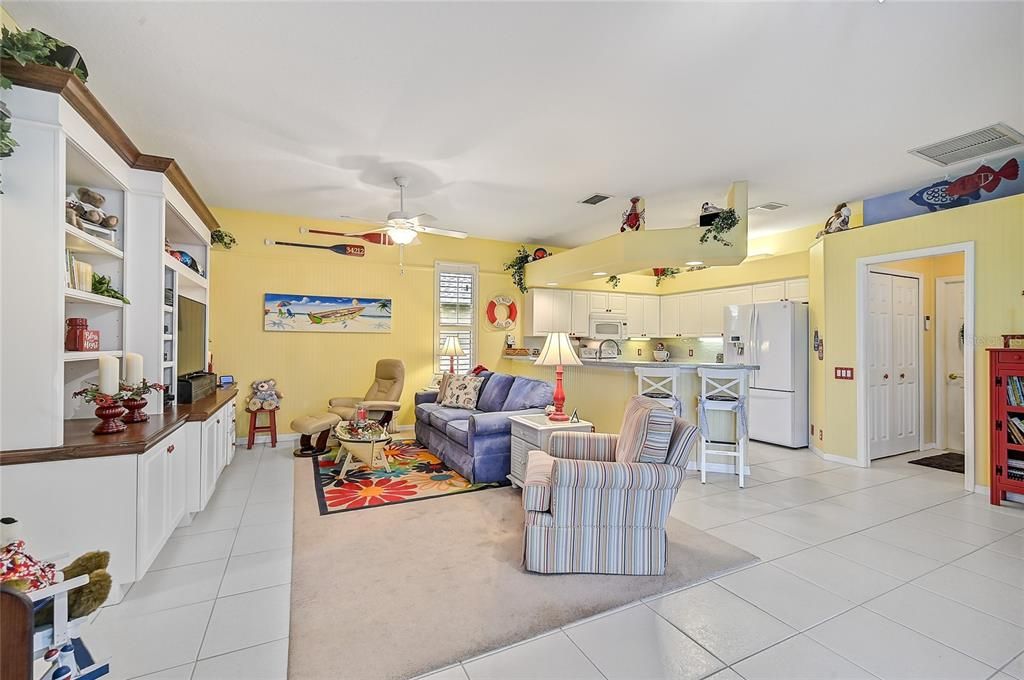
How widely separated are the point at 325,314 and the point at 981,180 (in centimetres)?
712

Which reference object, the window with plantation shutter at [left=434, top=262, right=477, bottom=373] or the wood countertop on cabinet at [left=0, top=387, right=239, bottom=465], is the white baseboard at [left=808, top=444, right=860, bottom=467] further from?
the wood countertop on cabinet at [left=0, top=387, right=239, bottom=465]

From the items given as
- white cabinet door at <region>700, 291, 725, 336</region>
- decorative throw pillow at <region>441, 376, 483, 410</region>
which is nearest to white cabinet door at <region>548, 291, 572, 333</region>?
white cabinet door at <region>700, 291, 725, 336</region>

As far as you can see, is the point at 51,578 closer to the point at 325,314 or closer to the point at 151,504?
the point at 151,504

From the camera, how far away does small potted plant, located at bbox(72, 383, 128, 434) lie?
2420 mm

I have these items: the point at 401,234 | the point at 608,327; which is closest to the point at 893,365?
the point at 608,327

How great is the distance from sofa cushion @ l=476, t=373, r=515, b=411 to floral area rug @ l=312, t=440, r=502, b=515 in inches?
29.5

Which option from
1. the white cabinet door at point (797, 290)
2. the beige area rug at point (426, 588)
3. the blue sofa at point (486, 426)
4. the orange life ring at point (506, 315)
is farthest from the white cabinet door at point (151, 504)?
the white cabinet door at point (797, 290)

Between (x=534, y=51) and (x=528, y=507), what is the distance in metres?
2.55

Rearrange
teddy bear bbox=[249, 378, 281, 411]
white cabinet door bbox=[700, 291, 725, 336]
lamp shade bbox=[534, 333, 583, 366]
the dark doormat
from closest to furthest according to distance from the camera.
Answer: lamp shade bbox=[534, 333, 583, 366]
the dark doormat
teddy bear bbox=[249, 378, 281, 411]
white cabinet door bbox=[700, 291, 725, 336]

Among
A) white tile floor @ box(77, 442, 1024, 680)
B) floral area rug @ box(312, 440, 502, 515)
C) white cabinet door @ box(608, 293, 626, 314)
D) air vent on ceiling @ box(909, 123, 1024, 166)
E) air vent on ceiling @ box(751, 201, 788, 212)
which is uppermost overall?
air vent on ceiling @ box(909, 123, 1024, 166)

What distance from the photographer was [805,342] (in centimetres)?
571

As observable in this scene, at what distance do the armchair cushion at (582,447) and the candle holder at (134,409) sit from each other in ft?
8.27

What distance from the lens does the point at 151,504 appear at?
2.37 metres

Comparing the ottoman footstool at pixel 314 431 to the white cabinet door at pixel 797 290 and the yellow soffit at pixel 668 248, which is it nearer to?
the yellow soffit at pixel 668 248
